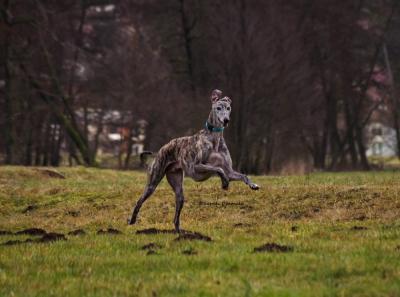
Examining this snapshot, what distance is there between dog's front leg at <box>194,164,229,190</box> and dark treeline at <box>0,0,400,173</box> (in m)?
27.6

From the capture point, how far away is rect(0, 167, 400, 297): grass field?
8.49 meters

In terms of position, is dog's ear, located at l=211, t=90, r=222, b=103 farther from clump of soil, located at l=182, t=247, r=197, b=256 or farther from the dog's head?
clump of soil, located at l=182, t=247, r=197, b=256

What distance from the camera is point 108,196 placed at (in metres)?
20.3

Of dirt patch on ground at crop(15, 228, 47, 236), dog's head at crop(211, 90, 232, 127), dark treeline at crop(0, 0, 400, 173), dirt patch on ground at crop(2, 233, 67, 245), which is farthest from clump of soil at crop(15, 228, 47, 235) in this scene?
dark treeline at crop(0, 0, 400, 173)

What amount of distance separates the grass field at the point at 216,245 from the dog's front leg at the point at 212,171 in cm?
88

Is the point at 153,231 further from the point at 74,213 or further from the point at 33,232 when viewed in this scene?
the point at 74,213

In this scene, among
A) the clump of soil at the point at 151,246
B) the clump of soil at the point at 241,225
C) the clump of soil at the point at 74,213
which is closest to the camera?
the clump of soil at the point at 151,246

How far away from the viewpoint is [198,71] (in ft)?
157

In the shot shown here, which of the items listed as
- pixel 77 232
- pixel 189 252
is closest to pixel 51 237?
pixel 77 232

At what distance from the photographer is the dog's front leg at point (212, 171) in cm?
1221

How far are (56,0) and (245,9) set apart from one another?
10.8 m

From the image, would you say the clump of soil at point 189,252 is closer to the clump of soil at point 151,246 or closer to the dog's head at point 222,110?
the clump of soil at point 151,246

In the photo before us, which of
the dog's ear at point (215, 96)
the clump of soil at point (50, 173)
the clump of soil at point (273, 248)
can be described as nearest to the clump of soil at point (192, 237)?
the clump of soil at point (273, 248)

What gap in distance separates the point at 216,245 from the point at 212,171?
154 centimetres
